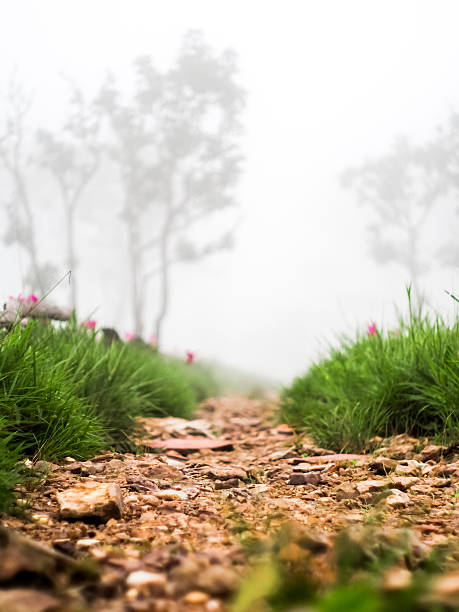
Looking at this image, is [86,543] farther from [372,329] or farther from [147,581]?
[372,329]

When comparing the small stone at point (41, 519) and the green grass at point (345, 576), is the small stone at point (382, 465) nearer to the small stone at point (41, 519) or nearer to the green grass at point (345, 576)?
the green grass at point (345, 576)

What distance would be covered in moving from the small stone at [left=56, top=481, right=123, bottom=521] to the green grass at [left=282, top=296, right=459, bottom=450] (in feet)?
5.91

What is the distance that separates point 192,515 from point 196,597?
0.79 meters

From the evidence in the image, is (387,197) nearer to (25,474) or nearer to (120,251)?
(120,251)

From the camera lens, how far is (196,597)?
0.92 metres

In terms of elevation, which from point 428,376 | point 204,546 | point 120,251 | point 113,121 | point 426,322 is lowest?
point 204,546

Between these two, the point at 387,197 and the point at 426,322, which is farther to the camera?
the point at 387,197

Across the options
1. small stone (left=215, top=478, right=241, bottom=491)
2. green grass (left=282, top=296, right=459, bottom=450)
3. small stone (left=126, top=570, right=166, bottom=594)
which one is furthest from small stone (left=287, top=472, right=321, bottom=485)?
small stone (left=126, top=570, right=166, bottom=594)

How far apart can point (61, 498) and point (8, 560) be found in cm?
79

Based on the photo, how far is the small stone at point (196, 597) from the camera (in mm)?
909

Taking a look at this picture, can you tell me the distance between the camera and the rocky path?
920mm

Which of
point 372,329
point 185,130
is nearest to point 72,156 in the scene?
point 185,130

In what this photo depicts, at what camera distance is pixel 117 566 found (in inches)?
44.3

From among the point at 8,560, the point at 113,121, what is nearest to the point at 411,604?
the point at 8,560
